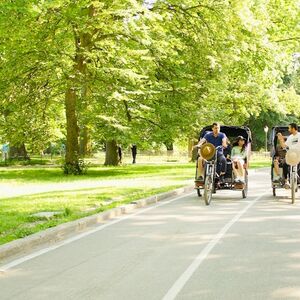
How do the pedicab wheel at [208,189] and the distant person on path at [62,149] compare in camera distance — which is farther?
the distant person on path at [62,149]

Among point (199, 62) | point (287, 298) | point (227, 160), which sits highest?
point (199, 62)

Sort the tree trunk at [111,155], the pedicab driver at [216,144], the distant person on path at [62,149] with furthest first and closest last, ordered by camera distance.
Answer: the distant person on path at [62,149] < the tree trunk at [111,155] < the pedicab driver at [216,144]

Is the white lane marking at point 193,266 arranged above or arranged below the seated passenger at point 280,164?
below

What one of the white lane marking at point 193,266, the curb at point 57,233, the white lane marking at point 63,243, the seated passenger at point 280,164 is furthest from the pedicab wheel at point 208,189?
the white lane marking at point 193,266

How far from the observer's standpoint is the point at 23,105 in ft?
95.0

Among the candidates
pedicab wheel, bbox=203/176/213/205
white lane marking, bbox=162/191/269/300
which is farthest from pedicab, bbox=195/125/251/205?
white lane marking, bbox=162/191/269/300

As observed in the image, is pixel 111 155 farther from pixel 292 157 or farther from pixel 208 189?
pixel 208 189

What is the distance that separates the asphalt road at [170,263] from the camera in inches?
251

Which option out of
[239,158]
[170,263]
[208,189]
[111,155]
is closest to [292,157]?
[239,158]

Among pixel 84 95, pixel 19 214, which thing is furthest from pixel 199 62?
pixel 19 214

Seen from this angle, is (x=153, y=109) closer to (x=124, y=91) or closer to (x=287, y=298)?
(x=124, y=91)

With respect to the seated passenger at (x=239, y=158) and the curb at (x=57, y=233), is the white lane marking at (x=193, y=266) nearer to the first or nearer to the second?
the curb at (x=57, y=233)

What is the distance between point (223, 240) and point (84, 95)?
61.0 ft

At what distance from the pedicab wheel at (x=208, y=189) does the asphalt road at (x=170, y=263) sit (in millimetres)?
2358
